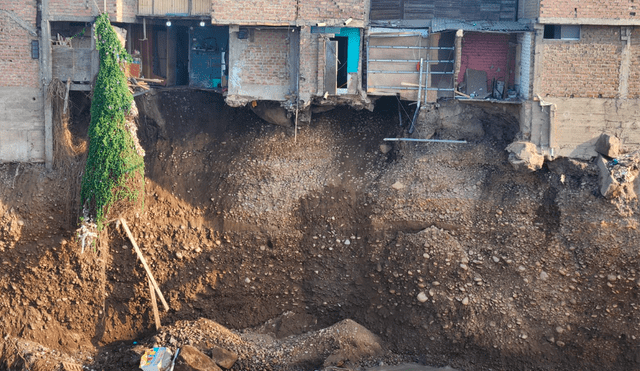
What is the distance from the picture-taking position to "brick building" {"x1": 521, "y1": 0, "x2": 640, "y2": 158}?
67.3 ft

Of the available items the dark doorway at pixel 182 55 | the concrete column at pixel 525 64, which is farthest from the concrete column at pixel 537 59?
the dark doorway at pixel 182 55

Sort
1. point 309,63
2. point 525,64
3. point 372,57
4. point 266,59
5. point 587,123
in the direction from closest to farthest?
point 587,123
point 525,64
point 309,63
point 372,57
point 266,59

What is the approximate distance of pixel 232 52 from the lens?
21.5m

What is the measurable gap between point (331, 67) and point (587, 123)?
6078mm

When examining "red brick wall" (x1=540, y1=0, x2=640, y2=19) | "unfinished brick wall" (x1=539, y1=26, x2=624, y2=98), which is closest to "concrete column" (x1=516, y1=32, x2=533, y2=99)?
"unfinished brick wall" (x1=539, y1=26, x2=624, y2=98)

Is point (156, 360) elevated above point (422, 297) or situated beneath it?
situated beneath

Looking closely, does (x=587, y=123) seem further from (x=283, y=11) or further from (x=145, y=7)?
(x=145, y=7)

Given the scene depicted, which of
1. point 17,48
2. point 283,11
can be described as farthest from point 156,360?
point 283,11

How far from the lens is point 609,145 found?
799 inches

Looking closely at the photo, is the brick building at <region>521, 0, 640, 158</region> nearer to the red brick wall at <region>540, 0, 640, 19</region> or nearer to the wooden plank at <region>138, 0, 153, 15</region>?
the red brick wall at <region>540, 0, 640, 19</region>

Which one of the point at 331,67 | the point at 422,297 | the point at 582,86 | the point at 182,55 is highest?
the point at 182,55

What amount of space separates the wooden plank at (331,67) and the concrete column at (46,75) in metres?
6.60

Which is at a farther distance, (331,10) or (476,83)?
(476,83)

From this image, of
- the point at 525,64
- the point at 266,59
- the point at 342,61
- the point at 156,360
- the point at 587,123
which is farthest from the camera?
the point at 342,61
